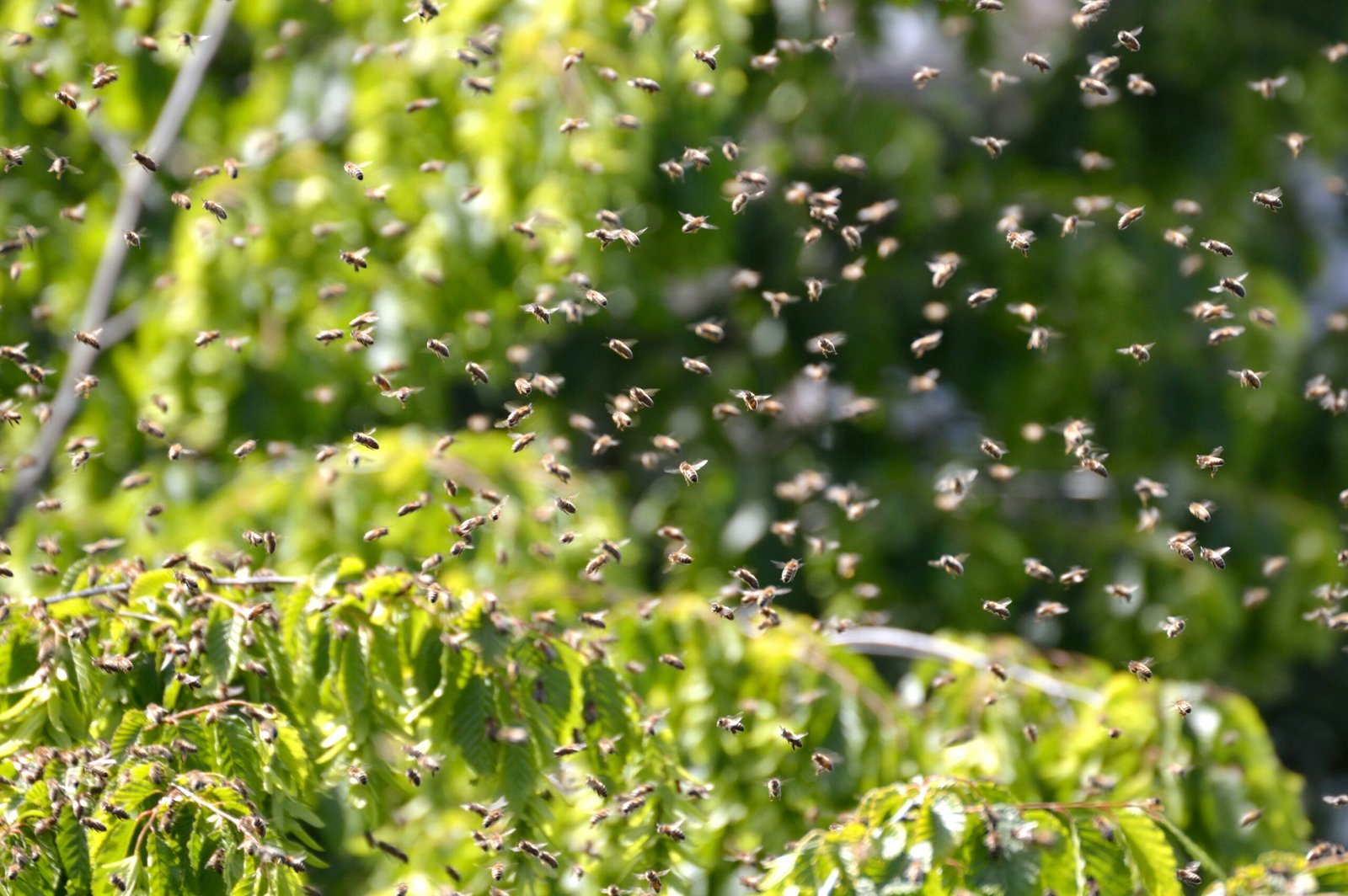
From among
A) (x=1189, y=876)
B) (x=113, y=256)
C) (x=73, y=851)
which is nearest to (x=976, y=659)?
(x=1189, y=876)

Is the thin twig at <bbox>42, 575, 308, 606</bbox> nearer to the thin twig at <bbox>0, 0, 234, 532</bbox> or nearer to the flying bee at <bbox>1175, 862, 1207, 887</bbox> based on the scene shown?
the flying bee at <bbox>1175, 862, 1207, 887</bbox>

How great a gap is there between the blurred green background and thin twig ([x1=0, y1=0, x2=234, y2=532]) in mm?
80

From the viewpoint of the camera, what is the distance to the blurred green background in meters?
5.03

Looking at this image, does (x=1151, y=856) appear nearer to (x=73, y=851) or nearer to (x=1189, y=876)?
(x=1189, y=876)

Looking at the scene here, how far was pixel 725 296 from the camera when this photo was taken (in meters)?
7.29

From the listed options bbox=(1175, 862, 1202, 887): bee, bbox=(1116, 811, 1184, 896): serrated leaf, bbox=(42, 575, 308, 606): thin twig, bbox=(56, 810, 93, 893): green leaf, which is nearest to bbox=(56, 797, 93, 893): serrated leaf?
bbox=(56, 810, 93, 893): green leaf

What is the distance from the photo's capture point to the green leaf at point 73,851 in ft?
8.46

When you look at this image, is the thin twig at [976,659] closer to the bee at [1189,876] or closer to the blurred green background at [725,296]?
the blurred green background at [725,296]

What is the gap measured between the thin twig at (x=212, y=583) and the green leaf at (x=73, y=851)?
392mm

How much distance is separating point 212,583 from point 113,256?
3084 millimetres

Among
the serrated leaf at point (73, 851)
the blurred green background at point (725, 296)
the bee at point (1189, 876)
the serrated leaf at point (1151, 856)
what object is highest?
the serrated leaf at point (73, 851)

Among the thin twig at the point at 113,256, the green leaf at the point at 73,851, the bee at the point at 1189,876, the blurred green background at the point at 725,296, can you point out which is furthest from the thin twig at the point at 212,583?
the thin twig at the point at 113,256

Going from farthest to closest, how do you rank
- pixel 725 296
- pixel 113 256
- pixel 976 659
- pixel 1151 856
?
1. pixel 725 296
2. pixel 113 256
3. pixel 976 659
4. pixel 1151 856

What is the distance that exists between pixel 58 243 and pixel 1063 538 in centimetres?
431
